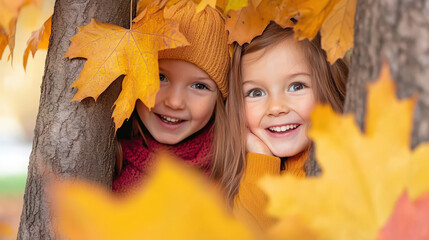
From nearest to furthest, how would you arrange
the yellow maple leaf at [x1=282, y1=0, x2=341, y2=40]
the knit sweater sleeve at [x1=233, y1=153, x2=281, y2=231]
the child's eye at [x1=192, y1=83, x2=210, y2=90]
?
the yellow maple leaf at [x1=282, y1=0, x2=341, y2=40]
the knit sweater sleeve at [x1=233, y1=153, x2=281, y2=231]
the child's eye at [x1=192, y1=83, x2=210, y2=90]

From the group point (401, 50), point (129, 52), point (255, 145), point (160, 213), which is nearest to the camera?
point (160, 213)

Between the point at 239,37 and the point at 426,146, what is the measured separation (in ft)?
3.50

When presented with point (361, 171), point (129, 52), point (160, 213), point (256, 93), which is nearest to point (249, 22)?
point (256, 93)

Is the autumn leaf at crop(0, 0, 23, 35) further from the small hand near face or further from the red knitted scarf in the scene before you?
the small hand near face

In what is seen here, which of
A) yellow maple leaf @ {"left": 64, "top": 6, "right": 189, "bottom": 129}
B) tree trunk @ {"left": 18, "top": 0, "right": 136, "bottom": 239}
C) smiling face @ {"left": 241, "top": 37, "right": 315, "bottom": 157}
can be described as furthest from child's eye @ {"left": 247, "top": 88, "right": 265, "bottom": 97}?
tree trunk @ {"left": 18, "top": 0, "right": 136, "bottom": 239}

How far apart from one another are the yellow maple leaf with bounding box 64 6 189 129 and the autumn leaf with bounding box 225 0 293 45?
0.22 metres

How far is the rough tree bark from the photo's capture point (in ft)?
2.04

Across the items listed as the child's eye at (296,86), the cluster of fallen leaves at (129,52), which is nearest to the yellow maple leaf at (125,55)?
the cluster of fallen leaves at (129,52)

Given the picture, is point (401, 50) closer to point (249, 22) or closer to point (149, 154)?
point (249, 22)

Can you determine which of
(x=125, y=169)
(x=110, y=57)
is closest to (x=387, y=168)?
(x=110, y=57)

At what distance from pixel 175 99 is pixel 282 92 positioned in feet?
1.25

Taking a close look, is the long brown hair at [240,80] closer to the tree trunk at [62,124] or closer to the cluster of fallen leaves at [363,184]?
the tree trunk at [62,124]

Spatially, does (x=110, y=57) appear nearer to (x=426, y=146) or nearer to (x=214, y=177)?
(x=214, y=177)

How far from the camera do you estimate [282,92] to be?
1.59 metres
